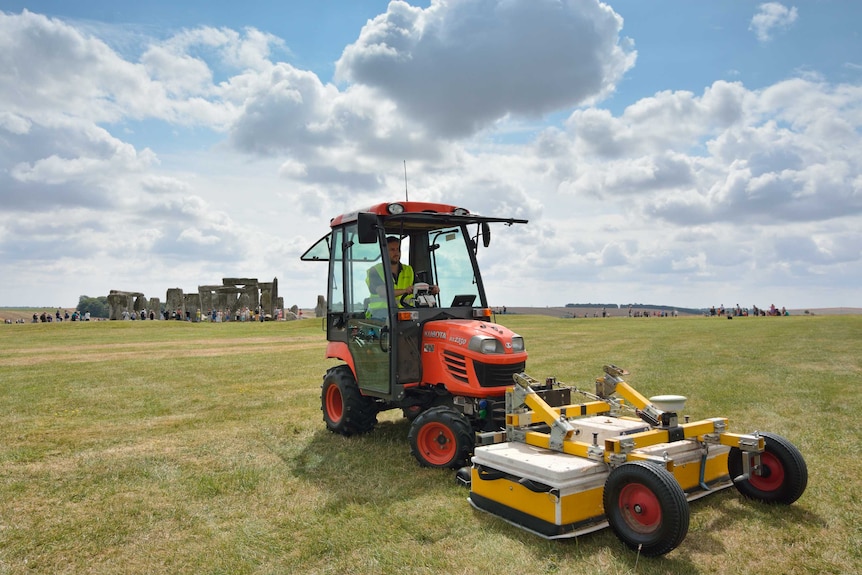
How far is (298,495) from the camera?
6008mm

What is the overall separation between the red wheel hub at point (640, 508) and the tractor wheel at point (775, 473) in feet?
4.64

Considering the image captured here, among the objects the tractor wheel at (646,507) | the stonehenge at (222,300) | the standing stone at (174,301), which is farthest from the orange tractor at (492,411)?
the standing stone at (174,301)

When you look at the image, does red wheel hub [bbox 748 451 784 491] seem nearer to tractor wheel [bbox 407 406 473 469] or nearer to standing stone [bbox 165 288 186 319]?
tractor wheel [bbox 407 406 473 469]

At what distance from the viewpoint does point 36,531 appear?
17.1ft

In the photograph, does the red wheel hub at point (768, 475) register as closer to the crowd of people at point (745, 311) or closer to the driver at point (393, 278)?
the driver at point (393, 278)

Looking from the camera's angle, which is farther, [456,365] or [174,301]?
[174,301]

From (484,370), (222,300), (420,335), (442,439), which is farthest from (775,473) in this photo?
(222,300)

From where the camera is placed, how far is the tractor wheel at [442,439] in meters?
6.30

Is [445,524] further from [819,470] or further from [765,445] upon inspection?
[819,470]

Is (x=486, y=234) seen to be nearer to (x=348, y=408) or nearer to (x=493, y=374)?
(x=493, y=374)

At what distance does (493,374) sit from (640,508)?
246cm

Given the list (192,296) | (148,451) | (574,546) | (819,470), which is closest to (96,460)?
(148,451)

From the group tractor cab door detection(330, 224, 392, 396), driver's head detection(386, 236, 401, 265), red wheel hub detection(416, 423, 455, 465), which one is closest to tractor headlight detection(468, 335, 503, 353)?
red wheel hub detection(416, 423, 455, 465)

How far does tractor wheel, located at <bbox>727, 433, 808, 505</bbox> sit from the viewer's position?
5.19 metres
